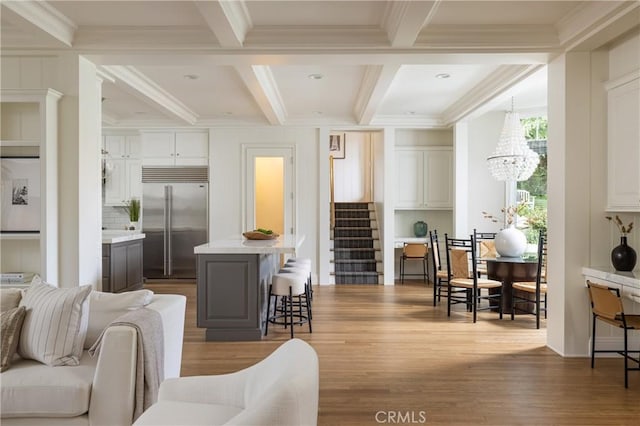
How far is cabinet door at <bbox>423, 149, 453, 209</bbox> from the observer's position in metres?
7.97

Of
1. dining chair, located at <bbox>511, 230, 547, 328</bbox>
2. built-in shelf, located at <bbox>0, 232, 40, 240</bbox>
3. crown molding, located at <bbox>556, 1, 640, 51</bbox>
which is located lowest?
dining chair, located at <bbox>511, 230, 547, 328</bbox>

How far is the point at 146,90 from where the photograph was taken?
17.8 ft

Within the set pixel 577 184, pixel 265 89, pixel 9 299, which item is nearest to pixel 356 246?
pixel 265 89

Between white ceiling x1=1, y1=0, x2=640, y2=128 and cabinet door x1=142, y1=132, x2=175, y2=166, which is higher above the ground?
white ceiling x1=1, y1=0, x2=640, y2=128

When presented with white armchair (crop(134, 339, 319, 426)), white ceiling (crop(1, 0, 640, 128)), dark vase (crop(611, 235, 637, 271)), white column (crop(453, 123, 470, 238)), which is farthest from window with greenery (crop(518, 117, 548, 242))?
white armchair (crop(134, 339, 319, 426))

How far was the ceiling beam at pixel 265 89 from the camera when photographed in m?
4.57

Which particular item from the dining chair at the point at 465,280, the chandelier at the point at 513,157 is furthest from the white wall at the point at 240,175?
the chandelier at the point at 513,157

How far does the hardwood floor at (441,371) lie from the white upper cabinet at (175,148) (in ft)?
11.6

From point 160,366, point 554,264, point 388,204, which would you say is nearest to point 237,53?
point 160,366

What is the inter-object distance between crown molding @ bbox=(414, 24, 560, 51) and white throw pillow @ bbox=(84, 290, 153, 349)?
318cm

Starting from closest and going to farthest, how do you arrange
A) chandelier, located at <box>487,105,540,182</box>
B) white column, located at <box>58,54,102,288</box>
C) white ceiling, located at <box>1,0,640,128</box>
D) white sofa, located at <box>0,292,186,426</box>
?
white sofa, located at <box>0,292,186,426</box>, white ceiling, located at <box>1,0,640,128</box>, white column, located at <box>58,54,102,288</box>, chandelier, located at <box>487,105,540,182</box>

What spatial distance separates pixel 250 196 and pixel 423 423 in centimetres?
566

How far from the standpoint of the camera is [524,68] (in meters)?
4.59

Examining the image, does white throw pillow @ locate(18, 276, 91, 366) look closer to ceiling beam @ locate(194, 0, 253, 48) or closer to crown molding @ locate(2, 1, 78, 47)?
ceiling beam @ locate(194, 0, 253, 48)
